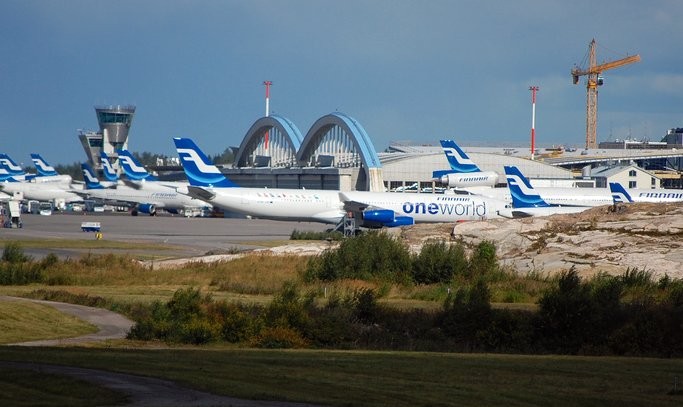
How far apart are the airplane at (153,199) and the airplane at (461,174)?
90.8ft

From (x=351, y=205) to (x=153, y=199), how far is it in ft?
157

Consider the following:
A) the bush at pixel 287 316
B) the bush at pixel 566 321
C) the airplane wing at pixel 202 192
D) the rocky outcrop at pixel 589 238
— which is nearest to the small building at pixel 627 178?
the airplane wing at pixel 202 192

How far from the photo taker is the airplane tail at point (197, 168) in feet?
257

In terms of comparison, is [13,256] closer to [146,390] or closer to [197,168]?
[146,390]

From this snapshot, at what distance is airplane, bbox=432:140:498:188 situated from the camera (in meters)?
101

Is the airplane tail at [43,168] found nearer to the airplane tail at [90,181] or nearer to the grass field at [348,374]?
the airplane tail at [90,181]

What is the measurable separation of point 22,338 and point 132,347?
3.14 metres

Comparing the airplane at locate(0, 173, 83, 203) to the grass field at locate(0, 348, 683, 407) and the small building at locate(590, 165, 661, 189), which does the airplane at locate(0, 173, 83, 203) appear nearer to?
the small building at locate(590, 165, 661, 189)

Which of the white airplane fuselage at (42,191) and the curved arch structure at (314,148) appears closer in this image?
the curved arch structure at (314,148)

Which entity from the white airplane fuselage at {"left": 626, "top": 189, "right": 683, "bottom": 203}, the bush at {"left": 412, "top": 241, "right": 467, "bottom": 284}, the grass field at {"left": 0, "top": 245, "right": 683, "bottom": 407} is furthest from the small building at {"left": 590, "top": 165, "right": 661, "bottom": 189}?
the grass field at {"left": 0, "top": 245, "right": 683, "bottom": 407}

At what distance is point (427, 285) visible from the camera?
39469mm

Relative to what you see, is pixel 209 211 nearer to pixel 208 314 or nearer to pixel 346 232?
pixel 346 232

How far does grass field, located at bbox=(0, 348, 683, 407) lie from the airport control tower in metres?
160

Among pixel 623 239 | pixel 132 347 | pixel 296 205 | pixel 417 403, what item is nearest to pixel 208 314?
pixel 132 347
